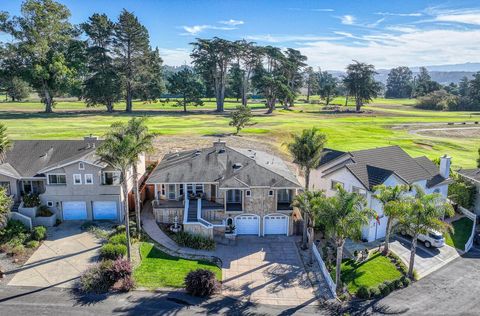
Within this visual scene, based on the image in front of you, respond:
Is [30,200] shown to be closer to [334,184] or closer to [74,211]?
[74,211]

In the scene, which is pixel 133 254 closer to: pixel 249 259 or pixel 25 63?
pixel 249 259

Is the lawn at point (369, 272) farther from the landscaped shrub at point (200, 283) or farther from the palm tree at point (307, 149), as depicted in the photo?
the landscaped shrub at point (200, 283)

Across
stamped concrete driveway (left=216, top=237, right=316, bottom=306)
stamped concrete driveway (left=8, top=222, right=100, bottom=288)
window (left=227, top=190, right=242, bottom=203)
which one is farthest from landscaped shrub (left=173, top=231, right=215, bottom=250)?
stamped concrete driveway (left=8, top=222, right=100, bottom=288)

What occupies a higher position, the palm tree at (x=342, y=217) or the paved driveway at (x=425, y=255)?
the palm tree at (x=342, y=217)

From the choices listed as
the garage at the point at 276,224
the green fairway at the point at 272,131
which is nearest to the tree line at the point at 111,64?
the green fairway at the point at 272,131

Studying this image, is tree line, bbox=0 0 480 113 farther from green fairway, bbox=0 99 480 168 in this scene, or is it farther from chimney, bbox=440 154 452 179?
chimney, bbox=440 154 452 179
